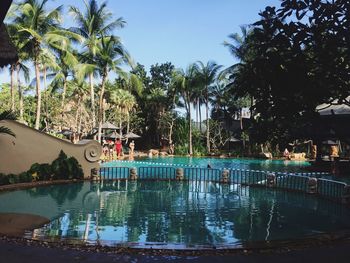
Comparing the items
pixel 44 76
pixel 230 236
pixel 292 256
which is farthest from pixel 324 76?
pixel 44 76

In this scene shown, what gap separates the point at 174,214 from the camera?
44.8ft

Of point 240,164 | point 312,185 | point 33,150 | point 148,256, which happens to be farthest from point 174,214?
point 240,164

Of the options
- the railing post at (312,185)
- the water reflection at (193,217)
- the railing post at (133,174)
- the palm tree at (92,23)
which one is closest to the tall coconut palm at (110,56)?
the palm tree at (92,23)

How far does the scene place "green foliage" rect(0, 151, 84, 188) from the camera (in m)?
20.0

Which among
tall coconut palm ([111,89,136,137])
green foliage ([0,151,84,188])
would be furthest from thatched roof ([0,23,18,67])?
tall coconut palm ([111,89,136,137])

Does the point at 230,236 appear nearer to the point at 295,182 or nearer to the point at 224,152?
the point at 295,182

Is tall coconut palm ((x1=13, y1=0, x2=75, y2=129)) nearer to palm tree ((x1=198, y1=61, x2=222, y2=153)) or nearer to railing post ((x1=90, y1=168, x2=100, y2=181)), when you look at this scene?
railing post ((x1=90, y1=168, x2=100, y2=181))

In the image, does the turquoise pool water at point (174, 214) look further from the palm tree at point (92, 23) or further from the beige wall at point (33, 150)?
the palm tree at point (92, 23)

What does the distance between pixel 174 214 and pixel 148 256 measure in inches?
224

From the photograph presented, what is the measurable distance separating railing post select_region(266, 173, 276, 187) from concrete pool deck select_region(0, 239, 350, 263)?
1233cm

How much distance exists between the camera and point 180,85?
5256 cm

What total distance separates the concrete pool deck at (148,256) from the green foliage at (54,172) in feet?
40.3

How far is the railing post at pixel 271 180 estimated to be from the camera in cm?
2064

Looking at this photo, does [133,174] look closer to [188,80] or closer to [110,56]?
[110,56]
